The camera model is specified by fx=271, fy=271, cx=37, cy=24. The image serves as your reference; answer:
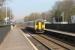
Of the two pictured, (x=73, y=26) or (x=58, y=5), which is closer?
(x=73, y=26)

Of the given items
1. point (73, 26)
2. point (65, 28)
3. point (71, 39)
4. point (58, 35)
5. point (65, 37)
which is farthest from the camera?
point (65, 28)

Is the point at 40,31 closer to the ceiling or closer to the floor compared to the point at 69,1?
closer to the floor

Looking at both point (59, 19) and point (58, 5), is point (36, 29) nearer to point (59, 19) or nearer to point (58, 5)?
point (59, 19)

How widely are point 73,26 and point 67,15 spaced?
80.7m

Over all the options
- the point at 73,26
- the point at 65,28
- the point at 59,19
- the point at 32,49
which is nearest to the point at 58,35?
the point at 73,26

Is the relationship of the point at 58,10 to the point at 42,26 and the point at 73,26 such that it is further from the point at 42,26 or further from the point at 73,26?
the point at 73,26

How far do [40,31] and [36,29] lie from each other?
1.22m

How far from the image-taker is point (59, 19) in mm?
124062

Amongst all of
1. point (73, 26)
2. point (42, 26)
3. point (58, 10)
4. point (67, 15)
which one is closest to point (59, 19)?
point (67, 15)

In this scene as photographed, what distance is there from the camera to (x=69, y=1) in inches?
5571

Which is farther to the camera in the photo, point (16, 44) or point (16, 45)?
point (16, 44)

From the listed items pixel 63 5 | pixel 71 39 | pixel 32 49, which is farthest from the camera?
pixel 63 5

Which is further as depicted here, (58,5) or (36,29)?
(58,5)

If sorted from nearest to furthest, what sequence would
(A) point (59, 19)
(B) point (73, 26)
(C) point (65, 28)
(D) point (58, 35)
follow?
(D) point (58, 35), (B) point (73, 26), (C) point (65, 28), (A) point (59, 19)
